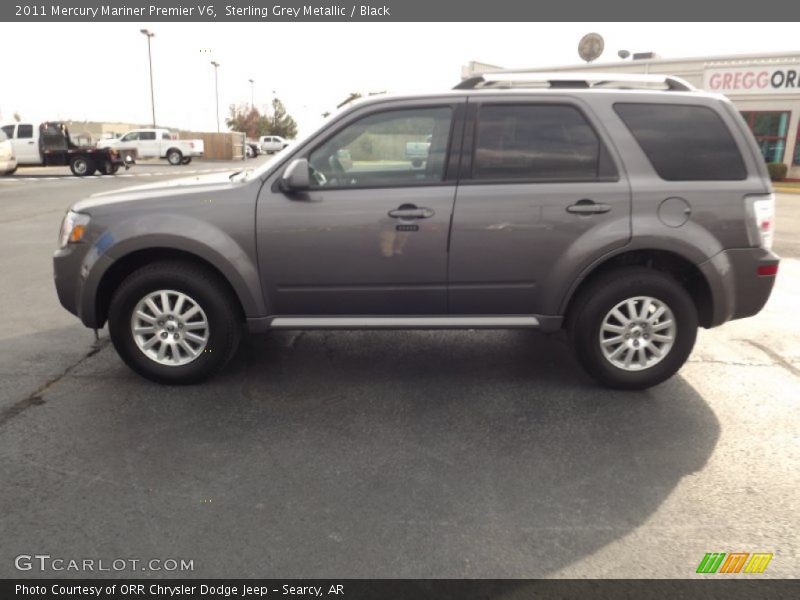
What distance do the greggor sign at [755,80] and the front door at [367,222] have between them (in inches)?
920

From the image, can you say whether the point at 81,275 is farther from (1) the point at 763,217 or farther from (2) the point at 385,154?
(1) the point at 763,217

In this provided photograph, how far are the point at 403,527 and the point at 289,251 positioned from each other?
2.04 meters

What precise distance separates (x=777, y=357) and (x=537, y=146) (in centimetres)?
273

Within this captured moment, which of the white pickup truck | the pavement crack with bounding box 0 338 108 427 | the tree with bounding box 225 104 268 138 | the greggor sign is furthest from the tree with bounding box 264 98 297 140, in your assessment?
the pavement crack with bounding box 0 338 108 427

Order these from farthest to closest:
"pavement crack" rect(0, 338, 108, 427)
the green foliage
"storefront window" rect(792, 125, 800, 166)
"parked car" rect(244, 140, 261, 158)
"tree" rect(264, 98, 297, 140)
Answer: "tree" rect(264, 98, 297, 140) < "parked car" rect(244, 140, 261, 158) < "storefront window" rect(792, 125, 800, 166) < the green foliage < "pavement crack" rect(0, 338, 108, 427)

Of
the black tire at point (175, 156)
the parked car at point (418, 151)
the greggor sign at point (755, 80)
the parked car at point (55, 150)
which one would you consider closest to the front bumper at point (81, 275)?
the parked car at point (418, 151)

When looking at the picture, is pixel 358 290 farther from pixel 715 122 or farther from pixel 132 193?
pixel 715 122

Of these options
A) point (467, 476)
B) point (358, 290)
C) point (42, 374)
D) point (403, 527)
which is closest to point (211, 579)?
point (403, 527)

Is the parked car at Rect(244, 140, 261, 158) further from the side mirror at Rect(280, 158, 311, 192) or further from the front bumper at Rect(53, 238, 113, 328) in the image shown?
the side mirror at Rect(280, 158, 311, 192)

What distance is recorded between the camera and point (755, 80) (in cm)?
2347

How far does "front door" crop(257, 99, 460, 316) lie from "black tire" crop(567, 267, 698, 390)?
950mm

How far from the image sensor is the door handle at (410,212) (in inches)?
164

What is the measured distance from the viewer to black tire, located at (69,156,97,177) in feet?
84.4

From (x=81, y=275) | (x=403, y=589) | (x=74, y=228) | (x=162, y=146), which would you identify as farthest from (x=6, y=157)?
(x=403, y=589)
